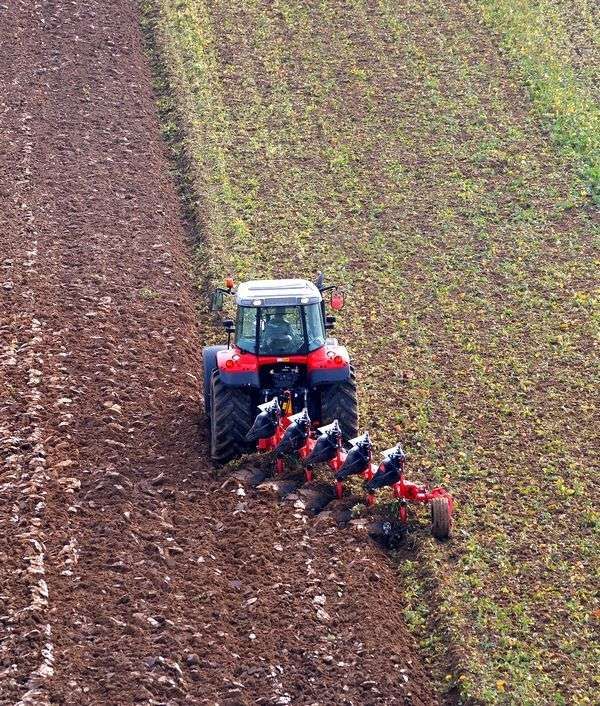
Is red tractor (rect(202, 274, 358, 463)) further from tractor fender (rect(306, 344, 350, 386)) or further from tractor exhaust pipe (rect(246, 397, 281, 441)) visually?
tractor exhaust pipe (rect(246, 397, 281, 441))

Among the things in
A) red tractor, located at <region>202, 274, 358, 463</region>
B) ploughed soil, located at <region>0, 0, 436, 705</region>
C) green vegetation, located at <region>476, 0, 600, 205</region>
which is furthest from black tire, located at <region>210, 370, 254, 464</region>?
green vegetation, located at <region>476, 0, 600, 205</region>

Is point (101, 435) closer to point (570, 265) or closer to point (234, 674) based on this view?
point (234, 674)

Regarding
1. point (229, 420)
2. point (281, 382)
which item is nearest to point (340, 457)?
point (281, 382)

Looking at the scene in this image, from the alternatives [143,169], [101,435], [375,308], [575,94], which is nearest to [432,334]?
[375,308]

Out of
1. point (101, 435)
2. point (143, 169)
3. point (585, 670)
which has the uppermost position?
point (143, 169)

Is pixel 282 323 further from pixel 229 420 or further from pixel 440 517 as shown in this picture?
pixel 440 517

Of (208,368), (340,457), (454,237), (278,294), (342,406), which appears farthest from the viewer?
(454,237)

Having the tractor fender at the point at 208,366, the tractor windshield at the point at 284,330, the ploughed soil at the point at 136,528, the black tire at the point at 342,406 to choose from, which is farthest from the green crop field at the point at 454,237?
the tractor fender at the point at 208,366
